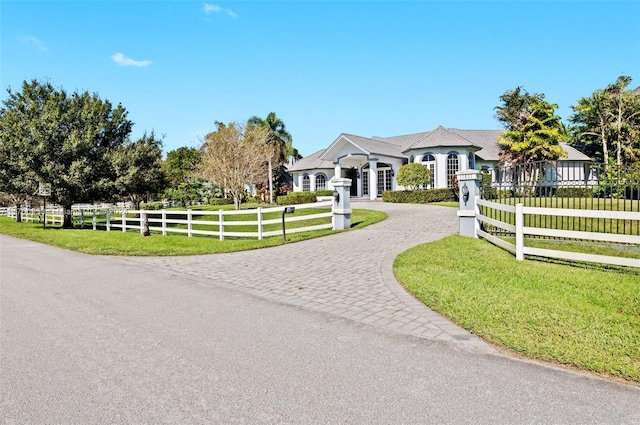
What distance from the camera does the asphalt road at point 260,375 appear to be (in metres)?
3.15

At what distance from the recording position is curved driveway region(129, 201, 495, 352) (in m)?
5.41

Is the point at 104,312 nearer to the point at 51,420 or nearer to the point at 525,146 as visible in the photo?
the point at 51,420

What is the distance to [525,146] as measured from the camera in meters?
32.6

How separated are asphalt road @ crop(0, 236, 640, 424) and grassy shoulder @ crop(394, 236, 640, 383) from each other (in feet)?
1.44

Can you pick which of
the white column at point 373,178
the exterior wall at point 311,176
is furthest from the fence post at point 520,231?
the exterior wall at point 311,176

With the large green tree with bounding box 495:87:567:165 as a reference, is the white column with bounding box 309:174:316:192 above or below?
below

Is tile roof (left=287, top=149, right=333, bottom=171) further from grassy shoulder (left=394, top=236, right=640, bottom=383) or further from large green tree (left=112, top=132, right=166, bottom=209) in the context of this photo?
grassy shoulder (left=394, top=236, right=640, bottom=383)

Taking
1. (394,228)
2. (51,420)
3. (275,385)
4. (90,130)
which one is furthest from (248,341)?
(90,130)

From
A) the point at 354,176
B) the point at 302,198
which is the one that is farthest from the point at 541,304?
the point at 354,176

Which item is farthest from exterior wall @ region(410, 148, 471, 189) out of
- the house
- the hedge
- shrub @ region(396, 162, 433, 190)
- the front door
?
the front door

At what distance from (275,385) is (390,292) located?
3.54 metres

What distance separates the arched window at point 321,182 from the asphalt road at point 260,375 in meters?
34.4

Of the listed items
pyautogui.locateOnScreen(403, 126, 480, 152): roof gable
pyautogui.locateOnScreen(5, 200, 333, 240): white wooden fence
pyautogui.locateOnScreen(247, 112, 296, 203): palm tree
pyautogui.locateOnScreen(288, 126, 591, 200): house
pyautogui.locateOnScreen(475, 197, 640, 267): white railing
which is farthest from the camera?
pyautogui.locateOnScreen(247, 112, 296, 203): palm tree

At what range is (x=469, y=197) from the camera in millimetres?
11969
